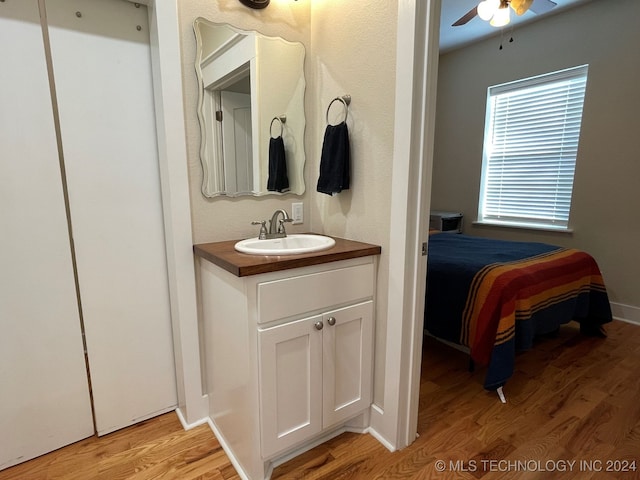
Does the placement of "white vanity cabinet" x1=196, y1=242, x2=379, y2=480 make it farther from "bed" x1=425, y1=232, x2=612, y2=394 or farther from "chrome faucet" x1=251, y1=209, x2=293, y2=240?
"bed" x1=425, y1=232, x2=612, y2=394

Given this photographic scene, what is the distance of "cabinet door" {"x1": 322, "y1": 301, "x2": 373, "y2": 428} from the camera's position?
1.41 m

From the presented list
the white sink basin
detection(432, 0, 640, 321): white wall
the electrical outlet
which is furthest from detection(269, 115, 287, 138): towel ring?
detection(432, 0, 640, 321): white wall

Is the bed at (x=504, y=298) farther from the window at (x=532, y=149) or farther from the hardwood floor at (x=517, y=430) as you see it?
the window at (x=532, y=149)

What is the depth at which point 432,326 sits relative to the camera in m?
2.19

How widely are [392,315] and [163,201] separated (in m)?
1.16

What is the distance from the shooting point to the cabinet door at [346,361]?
55.4 inches

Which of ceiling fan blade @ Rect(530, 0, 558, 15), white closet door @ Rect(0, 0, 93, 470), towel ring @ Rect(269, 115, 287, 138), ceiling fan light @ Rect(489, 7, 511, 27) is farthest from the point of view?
ceiling fan blade @ Rect(530, 0, 558, 15)

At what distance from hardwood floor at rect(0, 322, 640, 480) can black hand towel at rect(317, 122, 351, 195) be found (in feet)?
3.90

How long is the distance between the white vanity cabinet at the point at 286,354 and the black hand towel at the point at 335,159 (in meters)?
0.38

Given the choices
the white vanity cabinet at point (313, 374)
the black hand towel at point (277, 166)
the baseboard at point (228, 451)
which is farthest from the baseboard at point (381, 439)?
the black hand towel at point (277, 166)

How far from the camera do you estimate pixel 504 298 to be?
1845mm

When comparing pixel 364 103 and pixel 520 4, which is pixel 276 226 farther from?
pixel 520 4

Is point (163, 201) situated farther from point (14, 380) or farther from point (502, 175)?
point (502, 175)

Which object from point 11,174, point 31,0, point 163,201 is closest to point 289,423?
point 163,201
